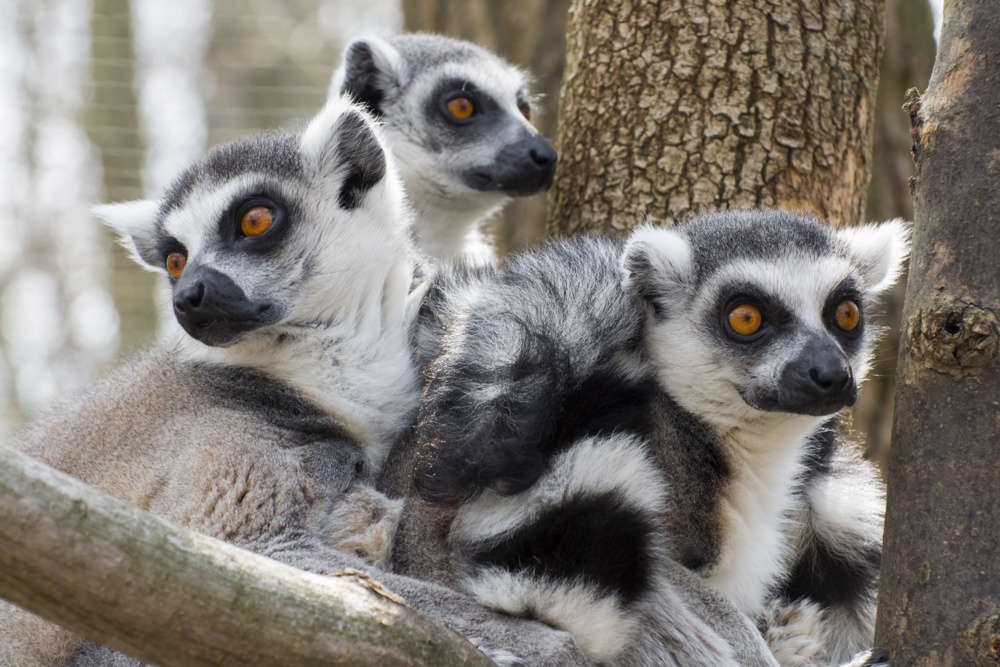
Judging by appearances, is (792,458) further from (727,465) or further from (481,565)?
(481,565)

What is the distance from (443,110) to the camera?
16.6 ft

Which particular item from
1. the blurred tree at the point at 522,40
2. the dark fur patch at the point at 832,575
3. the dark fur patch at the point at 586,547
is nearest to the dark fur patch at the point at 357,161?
the dark fur patch at the point at 586,547

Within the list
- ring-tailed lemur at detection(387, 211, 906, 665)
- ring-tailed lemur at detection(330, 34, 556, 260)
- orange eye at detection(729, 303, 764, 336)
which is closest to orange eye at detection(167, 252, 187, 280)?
ring-tailed lemur at detection(387, 211, 906, 665)

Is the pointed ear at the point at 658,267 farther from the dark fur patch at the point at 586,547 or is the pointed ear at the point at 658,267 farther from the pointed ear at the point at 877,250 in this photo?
the dark fur patch at the point at 586,547

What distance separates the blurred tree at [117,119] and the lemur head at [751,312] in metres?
7.22

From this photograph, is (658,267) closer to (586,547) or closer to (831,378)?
(831,378)

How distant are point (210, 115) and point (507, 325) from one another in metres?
8.12

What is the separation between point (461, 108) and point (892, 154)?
2345mm

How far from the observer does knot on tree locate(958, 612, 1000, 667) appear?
2232 mm

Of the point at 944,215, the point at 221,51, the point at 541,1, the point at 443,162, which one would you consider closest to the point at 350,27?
the point at 221,51

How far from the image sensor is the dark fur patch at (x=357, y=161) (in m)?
3.38

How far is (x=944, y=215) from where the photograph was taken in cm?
242

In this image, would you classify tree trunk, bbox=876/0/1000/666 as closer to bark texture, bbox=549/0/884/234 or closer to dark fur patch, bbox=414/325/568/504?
dark fur patch, bbox=414/325/568/504

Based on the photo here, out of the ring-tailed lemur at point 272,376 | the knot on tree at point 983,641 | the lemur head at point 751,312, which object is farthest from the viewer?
the lemur head at point 751,312
